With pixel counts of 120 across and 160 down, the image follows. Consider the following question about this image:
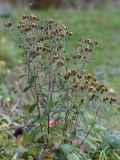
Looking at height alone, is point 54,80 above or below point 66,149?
above

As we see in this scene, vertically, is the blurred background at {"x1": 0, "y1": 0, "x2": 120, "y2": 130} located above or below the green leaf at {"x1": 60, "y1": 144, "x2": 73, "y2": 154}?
above

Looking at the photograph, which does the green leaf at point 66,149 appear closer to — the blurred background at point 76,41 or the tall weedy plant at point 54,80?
the tall weedy plant at point 54,80

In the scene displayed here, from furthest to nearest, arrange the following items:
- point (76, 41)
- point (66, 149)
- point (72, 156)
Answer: point (76, 41), point (72, 156), point (66, 149)

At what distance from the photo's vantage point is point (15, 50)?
202 inches

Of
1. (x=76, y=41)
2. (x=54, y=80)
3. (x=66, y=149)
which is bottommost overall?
(x=66, y=149)

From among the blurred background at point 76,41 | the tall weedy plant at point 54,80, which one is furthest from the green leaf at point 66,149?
the blurred background at point 76,41

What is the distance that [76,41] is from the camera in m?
6.28

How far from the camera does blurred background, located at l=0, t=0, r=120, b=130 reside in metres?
3.69

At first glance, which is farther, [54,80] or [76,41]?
[76,41]

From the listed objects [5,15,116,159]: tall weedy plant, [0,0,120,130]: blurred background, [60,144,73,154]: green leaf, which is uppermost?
[0,0,120,130]: blurred background

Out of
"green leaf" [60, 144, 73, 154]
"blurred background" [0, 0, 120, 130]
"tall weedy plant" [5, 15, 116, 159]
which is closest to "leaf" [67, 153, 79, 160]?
"tall weedy plant" [5, 15, 116, 159]

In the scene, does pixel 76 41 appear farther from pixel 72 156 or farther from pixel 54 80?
pixel 72 156

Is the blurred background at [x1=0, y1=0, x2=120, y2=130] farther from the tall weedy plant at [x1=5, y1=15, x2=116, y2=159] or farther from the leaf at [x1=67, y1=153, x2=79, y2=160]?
the leaf at [x1=67, y1=153, x2=79, y2=160]

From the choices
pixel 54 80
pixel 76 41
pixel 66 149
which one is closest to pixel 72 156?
pixel 66 149
